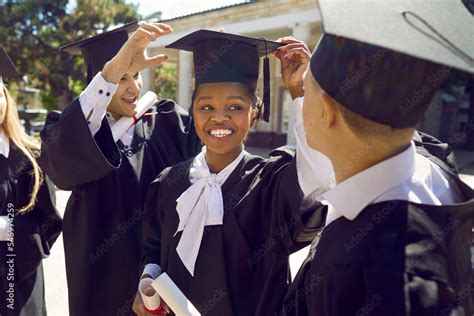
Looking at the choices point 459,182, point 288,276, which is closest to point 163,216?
point 288,276

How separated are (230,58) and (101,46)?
34.6 inches

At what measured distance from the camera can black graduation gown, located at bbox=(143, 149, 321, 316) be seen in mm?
1670

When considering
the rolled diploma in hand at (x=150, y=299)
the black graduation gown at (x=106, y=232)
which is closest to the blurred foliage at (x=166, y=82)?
the black graduation gown at (x=106, y=232)

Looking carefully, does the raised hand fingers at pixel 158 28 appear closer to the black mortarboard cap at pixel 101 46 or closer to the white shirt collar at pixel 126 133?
the black mortarboard cap at pixel 101 46

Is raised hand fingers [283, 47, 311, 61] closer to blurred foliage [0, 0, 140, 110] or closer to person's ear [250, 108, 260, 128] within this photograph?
person's ear [250, 108, 260, 128]

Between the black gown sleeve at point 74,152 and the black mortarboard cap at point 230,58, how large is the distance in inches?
22.6

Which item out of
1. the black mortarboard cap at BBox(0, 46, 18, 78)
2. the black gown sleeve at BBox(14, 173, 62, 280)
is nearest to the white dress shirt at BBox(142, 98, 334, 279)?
the black gown sleeve at BBox(14, 173, 62, 280)

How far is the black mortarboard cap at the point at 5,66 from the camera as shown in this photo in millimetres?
2520

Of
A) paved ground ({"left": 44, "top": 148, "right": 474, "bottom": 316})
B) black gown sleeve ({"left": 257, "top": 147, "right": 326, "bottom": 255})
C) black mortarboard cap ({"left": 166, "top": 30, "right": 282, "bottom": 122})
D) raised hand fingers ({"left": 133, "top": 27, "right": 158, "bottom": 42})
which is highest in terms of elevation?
raised hand fingers ({"left": 133, "top": 27, "right": 158, "bottom": 42})

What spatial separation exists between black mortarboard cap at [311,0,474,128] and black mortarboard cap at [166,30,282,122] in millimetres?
913

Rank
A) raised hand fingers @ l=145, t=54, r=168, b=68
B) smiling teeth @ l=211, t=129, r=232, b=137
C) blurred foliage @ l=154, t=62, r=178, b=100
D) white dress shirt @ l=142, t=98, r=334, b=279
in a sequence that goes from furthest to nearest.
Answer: blurred foliage @ l=154, t=62, r=178, b=100
raised hand fingers @ l=145, t=54, r=168, b=68
smiling teeth @ l=211, t=129, r=232, b=137
white dress shirt @ l=142, t=98, r=334, b=279

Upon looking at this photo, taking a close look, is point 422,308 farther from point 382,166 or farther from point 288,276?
point 288,276

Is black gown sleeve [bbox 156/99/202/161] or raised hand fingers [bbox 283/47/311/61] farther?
black gown sleeve [bbox 156/99/202/161]

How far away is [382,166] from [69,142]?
152 cm
